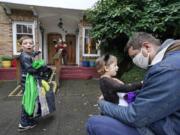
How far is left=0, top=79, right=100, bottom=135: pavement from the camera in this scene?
441cm

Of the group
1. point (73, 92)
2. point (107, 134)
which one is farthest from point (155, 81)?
point (73, 92)

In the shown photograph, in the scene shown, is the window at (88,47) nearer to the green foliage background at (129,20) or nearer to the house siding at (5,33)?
the green foliage background at (129,20)

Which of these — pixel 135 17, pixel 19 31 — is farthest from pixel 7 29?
pixel 135 17

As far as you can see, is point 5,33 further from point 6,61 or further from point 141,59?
point 141,59

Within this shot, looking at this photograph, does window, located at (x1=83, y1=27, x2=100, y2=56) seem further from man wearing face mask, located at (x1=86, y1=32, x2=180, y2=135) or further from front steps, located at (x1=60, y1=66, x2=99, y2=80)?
man wearing face mask, located at (x1=86, y1=32, x2=180, y2=135)

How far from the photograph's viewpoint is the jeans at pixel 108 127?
6.54 feet

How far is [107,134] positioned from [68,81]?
782cm

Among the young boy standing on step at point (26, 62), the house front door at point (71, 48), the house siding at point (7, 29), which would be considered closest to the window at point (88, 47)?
the house front door at point (71, 48)

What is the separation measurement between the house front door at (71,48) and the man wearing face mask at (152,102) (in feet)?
37.7

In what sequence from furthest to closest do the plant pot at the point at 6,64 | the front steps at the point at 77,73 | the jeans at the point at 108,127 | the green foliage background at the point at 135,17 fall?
the plant pot at the point at 6,64, the front steps at the point at 77,73, the green foliage background at the point at 135,17, the jeans at the point at 108,127

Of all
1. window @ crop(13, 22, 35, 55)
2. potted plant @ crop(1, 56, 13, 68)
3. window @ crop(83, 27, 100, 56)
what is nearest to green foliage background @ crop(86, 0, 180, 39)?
window @ crop(83, 27, 100, 56)

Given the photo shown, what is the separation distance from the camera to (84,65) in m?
11.5

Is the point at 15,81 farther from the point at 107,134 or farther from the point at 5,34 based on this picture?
the point at 107,134

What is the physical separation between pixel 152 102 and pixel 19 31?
34.5 feet
